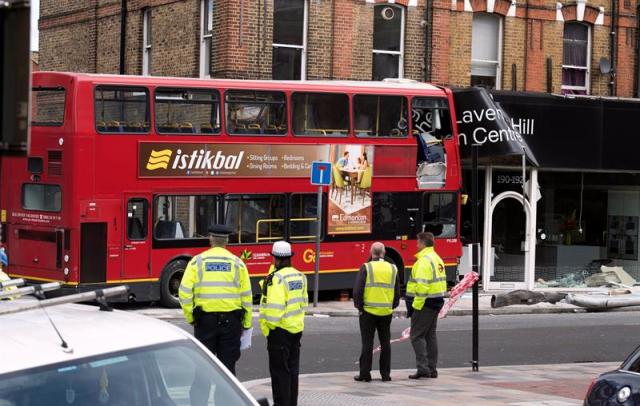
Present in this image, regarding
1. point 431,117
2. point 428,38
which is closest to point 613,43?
point 428,38

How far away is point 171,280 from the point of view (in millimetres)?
22219

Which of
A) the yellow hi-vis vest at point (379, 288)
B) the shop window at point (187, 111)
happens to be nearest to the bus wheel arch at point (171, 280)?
the shop window at point (187, 111)

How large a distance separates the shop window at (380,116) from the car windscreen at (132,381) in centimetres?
1927

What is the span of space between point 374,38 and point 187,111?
770 centimetres

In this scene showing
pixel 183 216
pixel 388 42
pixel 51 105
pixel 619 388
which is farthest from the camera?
pixel 388 42

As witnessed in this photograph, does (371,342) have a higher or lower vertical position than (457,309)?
higher

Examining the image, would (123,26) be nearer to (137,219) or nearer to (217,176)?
(217,176)

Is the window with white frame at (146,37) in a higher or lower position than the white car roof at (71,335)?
higher

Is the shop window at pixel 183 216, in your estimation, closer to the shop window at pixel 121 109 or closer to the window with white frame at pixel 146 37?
the shop window at pixel 121 109

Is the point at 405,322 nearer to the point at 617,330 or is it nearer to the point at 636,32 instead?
the point at 617,330

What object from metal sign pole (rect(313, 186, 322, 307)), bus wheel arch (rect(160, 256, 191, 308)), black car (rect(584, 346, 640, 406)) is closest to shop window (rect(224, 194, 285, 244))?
metal sign pole (rect(313, 186, 322, 307))

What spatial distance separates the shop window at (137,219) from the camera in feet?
71.2

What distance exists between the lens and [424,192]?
83.1ft

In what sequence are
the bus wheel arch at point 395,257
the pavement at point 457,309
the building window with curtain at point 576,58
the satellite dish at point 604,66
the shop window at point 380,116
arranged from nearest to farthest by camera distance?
the pavement at point 457,309
the shop window at point 380,116
the bus wheel arch at point 395,257
the satellite dish at point 604,66
the building window with curtain at point 576,58
